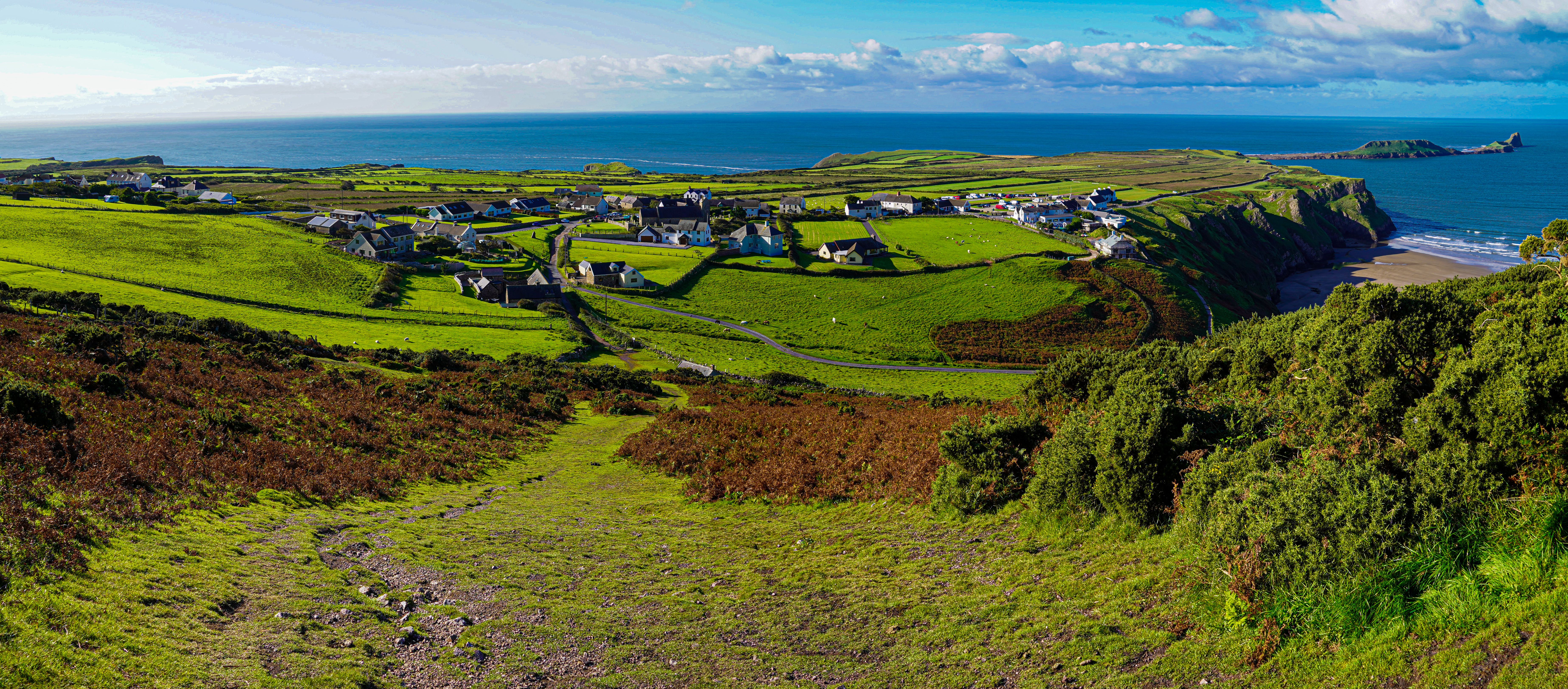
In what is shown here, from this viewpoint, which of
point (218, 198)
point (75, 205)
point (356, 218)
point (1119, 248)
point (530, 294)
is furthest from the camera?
point (218, 198)

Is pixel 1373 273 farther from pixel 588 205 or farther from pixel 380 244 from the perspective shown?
pixel 380 244

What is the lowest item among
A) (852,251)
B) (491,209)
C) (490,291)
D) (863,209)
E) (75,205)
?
(490,291)

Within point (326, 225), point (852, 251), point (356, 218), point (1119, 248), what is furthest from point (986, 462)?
point (356, 218)

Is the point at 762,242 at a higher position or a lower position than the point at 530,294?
higher

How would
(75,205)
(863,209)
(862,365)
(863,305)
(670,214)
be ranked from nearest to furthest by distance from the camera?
1. (862,365)
2. (863,305)
3. (75,205)
4. (670,214)
5. (863,209)

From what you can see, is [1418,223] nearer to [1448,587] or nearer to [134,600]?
[1448,587]

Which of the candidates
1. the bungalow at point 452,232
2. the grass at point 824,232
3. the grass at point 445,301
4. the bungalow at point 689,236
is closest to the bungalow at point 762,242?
A: the grass at point 824,232

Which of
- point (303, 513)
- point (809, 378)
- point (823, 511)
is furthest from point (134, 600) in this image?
point (809, 378)

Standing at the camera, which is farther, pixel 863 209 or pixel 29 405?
pixel 863 209
